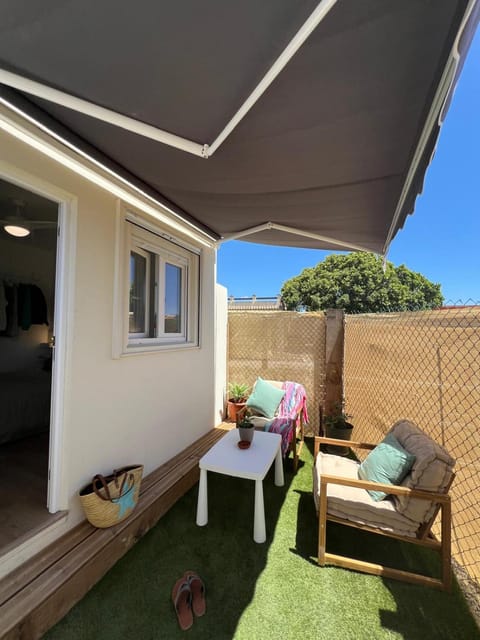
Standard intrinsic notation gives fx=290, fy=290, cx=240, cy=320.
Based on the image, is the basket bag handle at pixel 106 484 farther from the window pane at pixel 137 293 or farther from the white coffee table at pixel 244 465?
the window pane at pixel 137 293

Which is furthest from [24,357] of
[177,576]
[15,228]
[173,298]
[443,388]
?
[443,388]

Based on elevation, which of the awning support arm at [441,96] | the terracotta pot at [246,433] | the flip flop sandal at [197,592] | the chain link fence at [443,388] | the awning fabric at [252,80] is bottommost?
the flip flop sandal at [197,592]

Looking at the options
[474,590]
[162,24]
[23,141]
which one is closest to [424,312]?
[474,590]

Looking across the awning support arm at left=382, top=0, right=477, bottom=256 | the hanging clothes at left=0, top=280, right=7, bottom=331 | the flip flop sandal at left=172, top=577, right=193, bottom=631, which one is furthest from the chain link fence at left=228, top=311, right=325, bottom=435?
the hanging clothes at left=0, top=280, right=7, bottom=331

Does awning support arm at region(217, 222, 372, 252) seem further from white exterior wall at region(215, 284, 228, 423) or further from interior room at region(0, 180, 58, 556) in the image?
interior room at region(0, 180, 58, 556)

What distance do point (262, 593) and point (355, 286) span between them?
18.3 meters

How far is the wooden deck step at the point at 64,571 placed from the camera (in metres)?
1.50

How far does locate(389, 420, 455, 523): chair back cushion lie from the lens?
185 cm

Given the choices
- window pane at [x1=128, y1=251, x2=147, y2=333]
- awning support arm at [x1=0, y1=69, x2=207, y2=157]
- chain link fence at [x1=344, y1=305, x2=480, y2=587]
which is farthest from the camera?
window pane at [x1=128, y1=251, x2=147, y2=333]

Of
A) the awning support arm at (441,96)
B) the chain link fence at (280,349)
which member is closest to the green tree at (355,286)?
the chain link fence at (280,349)

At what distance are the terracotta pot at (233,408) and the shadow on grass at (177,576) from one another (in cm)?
196

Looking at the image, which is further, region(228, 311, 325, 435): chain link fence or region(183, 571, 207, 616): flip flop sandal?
region(228, 311, 325, 435): chain link fence

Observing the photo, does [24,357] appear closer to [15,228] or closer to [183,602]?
[15,228]

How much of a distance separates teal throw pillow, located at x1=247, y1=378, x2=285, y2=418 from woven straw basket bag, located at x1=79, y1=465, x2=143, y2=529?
2009 mm
